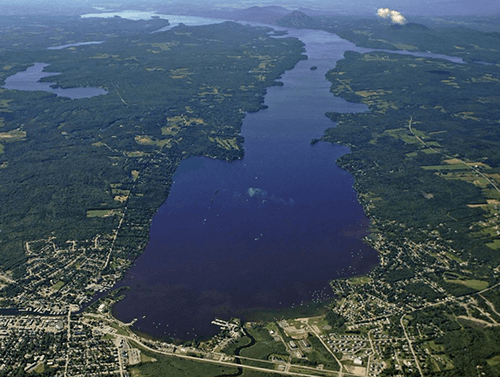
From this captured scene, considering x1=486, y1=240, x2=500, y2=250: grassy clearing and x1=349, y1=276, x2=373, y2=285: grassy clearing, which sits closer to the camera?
x1=349, y1=276, x2=373, y2=285: grassy clearing

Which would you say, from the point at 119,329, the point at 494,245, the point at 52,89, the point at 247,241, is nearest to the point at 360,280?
the point at 247,241

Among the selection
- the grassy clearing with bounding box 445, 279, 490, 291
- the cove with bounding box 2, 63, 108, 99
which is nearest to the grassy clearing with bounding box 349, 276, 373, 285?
the grassy clearing with bounding box 445, 279, 490, 291

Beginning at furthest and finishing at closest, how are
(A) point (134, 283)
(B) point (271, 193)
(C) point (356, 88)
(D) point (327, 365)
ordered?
(C) point (356, 88) < (B) point (271, 193) < (A) point (134, 283) < (D) point (327, 365)

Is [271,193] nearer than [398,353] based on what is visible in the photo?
No

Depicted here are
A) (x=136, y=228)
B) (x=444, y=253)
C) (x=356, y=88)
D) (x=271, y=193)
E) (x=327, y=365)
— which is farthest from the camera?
(x=356, y=88)

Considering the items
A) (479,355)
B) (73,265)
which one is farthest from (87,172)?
(479,355)

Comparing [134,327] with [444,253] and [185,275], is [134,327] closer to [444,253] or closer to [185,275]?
[185,275]

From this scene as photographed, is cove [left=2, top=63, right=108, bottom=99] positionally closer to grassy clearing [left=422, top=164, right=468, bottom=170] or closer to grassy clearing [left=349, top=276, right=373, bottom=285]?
grassy clearing [left=422, top=164, right=468, bottom=170]
